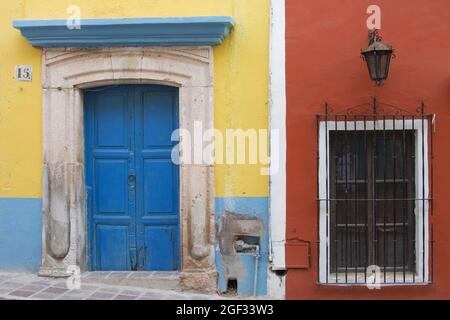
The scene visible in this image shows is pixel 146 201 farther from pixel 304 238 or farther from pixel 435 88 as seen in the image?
pixel 435 88

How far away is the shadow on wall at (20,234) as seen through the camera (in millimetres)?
6398

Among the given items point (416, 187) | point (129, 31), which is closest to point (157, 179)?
point (129, 31)

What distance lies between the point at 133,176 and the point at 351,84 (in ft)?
8.33

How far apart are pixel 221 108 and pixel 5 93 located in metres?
2.34

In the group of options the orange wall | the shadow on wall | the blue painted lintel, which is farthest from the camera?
the shadow on wall

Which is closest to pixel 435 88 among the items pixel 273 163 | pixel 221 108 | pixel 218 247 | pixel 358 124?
pixel 358 124

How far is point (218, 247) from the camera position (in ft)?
20.5

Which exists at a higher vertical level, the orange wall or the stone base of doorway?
the orange wall

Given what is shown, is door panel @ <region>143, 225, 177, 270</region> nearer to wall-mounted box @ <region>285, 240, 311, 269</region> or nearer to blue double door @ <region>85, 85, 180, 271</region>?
blue double door @ <region>85, 85, 180, 271</region>

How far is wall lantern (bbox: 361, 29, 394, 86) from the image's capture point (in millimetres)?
5742

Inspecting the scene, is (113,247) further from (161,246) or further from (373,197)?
(373,197)

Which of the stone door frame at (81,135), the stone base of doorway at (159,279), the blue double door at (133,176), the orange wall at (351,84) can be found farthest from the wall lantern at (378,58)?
the stone base of doorway at (159,279)

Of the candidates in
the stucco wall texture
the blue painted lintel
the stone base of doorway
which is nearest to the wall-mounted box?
the stucco wall texture

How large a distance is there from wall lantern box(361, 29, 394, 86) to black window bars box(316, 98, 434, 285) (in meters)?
0.39
